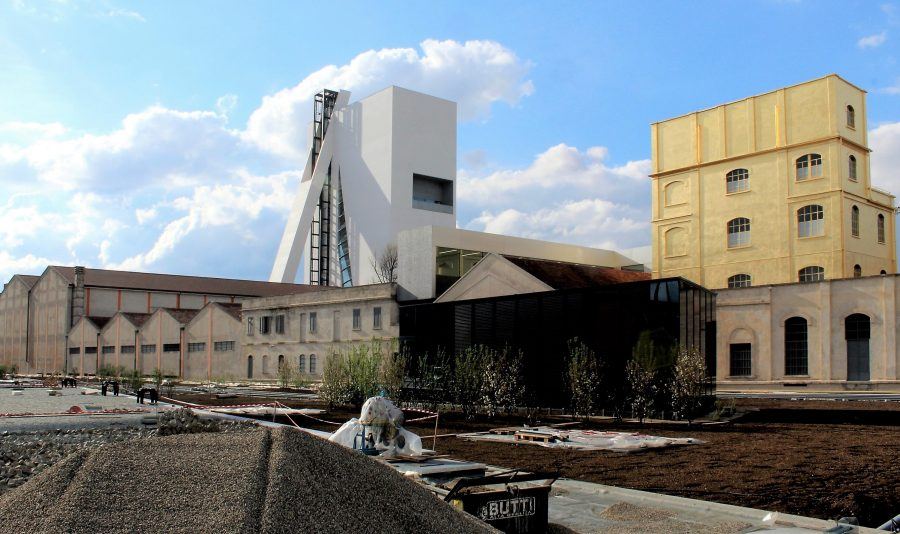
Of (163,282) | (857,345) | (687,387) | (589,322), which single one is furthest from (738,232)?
(163,282)

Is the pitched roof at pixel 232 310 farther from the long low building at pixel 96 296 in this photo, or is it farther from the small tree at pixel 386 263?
the small tree at pixel 386 263

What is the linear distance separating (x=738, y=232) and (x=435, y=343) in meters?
21.4

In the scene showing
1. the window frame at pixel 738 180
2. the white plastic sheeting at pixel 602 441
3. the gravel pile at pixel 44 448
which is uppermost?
the window frame at pixel 738 180

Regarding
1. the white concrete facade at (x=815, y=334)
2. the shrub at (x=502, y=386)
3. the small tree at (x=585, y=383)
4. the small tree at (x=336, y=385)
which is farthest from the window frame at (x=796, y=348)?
the small tree at (x=336, y=385)

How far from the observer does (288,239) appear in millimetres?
96312

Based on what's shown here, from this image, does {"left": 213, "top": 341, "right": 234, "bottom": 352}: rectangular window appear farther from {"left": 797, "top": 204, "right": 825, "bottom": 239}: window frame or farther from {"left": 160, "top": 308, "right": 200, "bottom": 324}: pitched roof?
{"left": 797, "top": 204, "right": 825, "bottom": 239}: window frame

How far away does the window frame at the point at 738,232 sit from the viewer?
46.8 metres

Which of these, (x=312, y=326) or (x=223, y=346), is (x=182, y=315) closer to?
(x=223, y=346)

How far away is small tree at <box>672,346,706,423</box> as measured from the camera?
2294 cm

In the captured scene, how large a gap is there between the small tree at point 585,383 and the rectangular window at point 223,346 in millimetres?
39321

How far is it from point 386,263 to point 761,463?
72022 millimetres

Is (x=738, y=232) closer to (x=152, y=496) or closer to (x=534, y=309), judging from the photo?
(x=534, y=309)

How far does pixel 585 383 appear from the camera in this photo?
81.3ft

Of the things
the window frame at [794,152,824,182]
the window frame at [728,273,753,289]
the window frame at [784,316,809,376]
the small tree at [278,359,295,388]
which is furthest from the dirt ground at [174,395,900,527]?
the small tree at [278,359,295,388]
